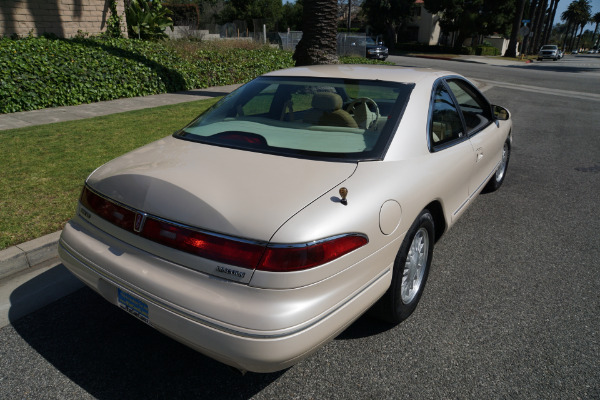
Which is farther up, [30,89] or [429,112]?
[429,112]

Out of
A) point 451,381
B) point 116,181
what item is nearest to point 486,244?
point 451,381

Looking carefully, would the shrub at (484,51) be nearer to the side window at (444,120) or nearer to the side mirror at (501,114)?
the side mirror at (501,114)

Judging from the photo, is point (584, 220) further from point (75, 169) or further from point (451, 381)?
point (75, 169)

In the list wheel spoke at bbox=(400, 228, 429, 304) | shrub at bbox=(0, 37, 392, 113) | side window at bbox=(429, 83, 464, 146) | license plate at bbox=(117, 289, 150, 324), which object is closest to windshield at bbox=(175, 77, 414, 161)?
side window at bbox=(429, 83, 464, 146)

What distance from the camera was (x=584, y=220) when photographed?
465cm

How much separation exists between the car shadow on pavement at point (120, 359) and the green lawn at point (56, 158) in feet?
3.53

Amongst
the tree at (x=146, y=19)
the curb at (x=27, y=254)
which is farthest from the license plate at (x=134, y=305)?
the tree at (x=146, y=19)

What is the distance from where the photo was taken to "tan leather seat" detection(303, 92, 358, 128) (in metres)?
3.12

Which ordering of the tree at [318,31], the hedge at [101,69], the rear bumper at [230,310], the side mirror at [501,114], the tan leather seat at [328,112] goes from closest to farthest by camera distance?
1. the rear bumper at [230,310]
2. the tan leather seat at [328,112]
3. the side mirror at [501,114]
4. the hedge at [101,69]
5. the tree at [318,31]

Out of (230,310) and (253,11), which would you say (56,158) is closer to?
(230,310)

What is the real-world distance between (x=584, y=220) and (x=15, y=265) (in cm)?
547

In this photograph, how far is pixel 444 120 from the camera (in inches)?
134

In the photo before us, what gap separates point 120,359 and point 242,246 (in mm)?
1227

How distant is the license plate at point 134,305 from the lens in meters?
2.12
